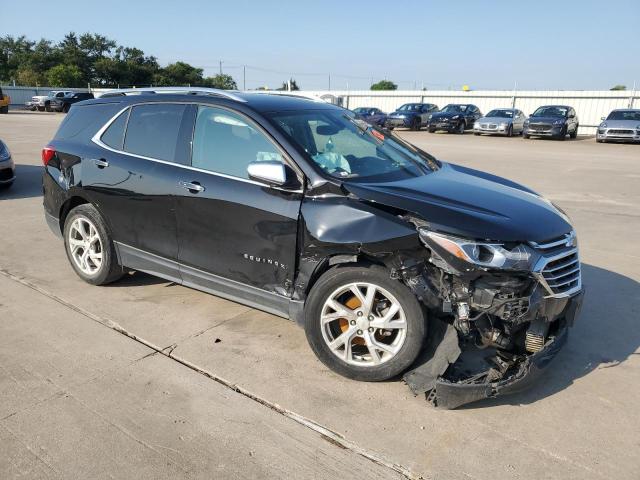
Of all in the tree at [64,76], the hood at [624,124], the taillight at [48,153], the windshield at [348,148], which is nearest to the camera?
the windshield at [348,148]

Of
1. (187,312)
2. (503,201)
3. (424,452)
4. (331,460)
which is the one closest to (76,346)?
(187,312)

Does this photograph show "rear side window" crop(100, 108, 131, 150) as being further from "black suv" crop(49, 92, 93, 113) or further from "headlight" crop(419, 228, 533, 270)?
"black suv" crop(49, 92, 93, 113)

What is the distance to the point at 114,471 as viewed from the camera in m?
2.59

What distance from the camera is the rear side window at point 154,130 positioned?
4297 millimetres

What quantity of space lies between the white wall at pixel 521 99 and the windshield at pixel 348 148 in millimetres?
26576

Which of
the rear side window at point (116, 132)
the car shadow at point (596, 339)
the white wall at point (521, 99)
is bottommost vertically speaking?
the car shadow at point (596, 339)

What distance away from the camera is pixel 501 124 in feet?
87.6

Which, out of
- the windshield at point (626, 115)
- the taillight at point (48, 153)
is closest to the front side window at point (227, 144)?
the taillight at point (48, 153)

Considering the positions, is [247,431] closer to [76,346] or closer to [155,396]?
[155,396]

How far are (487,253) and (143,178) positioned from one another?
280 cm

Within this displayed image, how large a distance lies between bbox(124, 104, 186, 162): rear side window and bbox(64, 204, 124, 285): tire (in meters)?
0.74

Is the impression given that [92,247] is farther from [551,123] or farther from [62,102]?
[62,102]

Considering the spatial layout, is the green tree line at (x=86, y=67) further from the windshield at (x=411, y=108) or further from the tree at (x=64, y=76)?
the windshield at (x=411, y=108)

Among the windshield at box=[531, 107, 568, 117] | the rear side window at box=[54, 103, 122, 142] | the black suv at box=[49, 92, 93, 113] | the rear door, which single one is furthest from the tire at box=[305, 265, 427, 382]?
the black suv at box=[49, 92, 93, 113]
